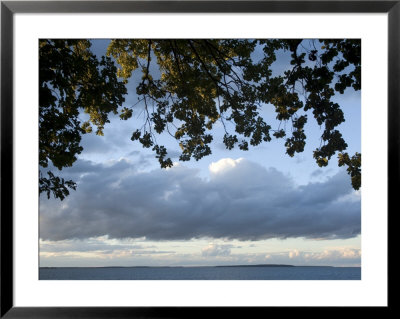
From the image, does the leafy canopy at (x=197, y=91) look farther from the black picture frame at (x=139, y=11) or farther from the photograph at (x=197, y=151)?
the black picture frame at (x=139, y=11)

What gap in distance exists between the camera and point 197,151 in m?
4.28

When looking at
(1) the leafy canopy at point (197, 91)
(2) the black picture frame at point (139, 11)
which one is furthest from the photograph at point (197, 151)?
(2) the black picture frame at point (139, 11)

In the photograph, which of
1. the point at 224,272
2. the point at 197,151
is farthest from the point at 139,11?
the point at 224,272

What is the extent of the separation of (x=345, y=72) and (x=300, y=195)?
10.1 metres

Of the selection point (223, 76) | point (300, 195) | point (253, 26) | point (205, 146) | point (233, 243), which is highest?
point (223, 76)

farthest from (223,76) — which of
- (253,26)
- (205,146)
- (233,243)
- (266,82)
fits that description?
(233,243)

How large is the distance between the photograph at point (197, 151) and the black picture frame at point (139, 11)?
0.17 m

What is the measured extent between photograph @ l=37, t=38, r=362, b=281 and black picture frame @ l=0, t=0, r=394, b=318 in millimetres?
174

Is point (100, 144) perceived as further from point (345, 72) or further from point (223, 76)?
point (345, 72)

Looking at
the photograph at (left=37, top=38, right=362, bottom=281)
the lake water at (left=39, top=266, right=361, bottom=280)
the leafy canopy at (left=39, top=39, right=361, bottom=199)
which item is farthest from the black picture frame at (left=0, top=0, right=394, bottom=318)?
the lake water at (left=39, top=266, right=361, bottom=280)

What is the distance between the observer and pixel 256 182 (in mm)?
10609

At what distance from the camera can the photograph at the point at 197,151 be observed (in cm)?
314

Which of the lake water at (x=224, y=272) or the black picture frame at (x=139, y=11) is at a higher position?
the black picture frame at (x=139, y=11)

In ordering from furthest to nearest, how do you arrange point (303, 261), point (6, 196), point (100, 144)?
point (303, 261), point (100, 144), point (6, 196)
